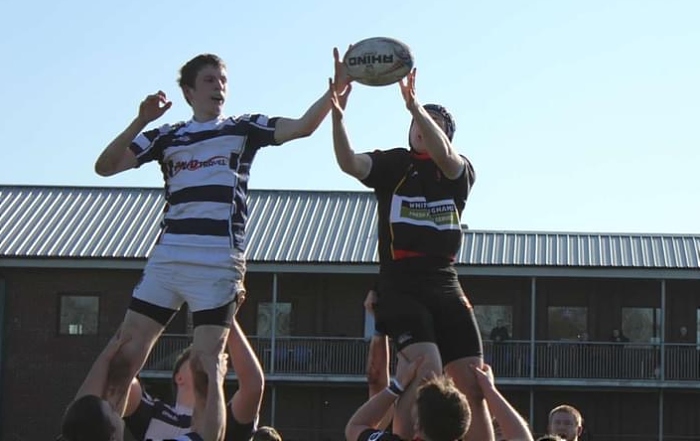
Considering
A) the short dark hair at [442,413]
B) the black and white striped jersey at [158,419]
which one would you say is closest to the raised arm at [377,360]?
the black and white striped jersey at [158,419]

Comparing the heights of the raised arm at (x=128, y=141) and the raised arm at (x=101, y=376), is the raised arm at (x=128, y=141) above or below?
above

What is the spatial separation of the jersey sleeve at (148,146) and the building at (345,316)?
109 ft

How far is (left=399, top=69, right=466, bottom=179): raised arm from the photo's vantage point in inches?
337

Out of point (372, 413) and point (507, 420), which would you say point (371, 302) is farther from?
point (507, 420)

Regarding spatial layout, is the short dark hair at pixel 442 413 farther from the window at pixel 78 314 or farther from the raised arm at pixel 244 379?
the window at pixel 78 314

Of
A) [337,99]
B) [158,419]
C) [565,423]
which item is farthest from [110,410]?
[565,423]

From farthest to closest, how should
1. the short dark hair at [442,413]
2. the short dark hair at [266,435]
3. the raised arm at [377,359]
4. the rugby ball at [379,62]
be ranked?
the short dark hair at [266,435] → the raised arm at [377,359] → the rugby ball at [379,62] → the short dark hair at [442,413]

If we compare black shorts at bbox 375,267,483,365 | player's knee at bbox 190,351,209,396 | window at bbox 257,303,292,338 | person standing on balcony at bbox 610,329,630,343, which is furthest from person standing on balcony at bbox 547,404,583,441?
window at bbox 257,303,292,338

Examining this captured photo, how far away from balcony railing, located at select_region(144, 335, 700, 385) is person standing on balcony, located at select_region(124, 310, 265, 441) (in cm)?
3259

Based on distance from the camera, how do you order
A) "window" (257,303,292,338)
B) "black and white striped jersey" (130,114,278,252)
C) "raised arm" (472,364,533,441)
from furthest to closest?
"window" (257,303,292,338), "black and white striped jersey" (130,114,278,252), "raised arm" (472,364,533,441)

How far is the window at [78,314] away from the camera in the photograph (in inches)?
1761

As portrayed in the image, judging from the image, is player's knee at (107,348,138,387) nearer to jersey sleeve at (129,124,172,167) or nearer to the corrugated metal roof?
jersey sleeve at (129,124,172,167)

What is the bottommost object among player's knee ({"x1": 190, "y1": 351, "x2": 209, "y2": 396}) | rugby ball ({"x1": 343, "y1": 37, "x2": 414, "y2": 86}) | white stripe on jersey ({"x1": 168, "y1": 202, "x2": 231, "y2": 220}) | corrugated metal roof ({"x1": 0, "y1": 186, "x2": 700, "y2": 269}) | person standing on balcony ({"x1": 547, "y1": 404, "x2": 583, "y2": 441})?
person standing on balcony ({"x1": 547, "y1": 404, "x2": 583, "y2": 441})

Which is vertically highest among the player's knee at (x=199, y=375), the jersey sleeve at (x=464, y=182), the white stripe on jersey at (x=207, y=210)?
the jersey sleeve at (x=464, y=182)
